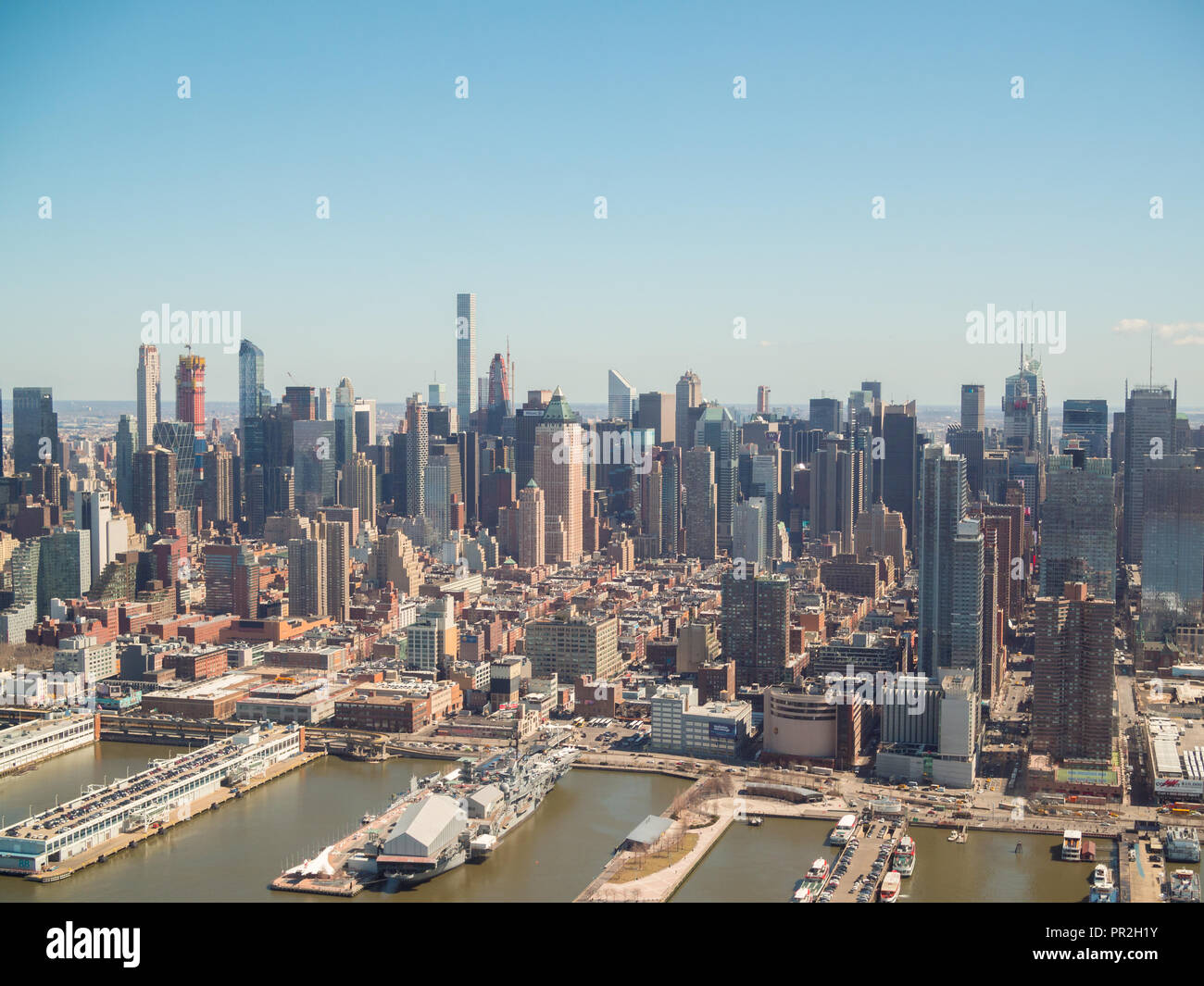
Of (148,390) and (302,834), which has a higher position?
(148,390)

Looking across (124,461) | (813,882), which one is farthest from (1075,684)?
(124,461)

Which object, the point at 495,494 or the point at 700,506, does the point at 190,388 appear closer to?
the point at 495,494

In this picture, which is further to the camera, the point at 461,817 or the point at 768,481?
the point at 768,481

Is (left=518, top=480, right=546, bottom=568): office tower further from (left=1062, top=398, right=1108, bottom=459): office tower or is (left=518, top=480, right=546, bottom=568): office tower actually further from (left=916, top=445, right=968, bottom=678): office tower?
(left=916, top=445, right=968, bottom=678): office tower

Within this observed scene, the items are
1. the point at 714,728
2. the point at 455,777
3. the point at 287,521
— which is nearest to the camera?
the point at 455,777

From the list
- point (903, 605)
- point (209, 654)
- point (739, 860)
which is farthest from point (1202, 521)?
point (209, 654)

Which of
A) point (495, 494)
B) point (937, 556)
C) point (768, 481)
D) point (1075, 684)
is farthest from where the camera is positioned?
point (495, 494)
